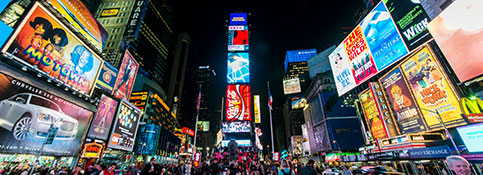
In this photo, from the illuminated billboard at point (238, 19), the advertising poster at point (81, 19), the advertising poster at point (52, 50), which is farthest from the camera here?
the illuminated billboard at point (238, 19)

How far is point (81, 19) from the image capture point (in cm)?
1599

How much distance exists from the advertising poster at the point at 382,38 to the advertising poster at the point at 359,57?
276 mm

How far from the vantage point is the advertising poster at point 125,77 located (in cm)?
2066

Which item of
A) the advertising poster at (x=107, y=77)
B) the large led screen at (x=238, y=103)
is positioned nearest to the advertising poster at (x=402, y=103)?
the large led screen at (x=238, y=103)

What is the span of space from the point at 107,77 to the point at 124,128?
6.28 meters

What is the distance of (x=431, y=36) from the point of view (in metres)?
8.69

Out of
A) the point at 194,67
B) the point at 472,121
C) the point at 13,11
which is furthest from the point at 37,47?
the point at 194,67

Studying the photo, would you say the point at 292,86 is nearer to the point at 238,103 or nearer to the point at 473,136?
the point at 238,103

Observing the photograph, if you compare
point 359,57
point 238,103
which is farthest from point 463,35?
point 238,103

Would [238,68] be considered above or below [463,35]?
above

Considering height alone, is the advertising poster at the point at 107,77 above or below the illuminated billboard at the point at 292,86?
below

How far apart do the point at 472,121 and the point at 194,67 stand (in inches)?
6035

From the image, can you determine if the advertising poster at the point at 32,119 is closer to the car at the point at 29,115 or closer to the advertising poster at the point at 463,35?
the car at the point at 29,115

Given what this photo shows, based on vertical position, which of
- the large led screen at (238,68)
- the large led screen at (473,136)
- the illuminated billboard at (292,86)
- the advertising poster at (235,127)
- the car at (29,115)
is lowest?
the large led screen at (473,136)
